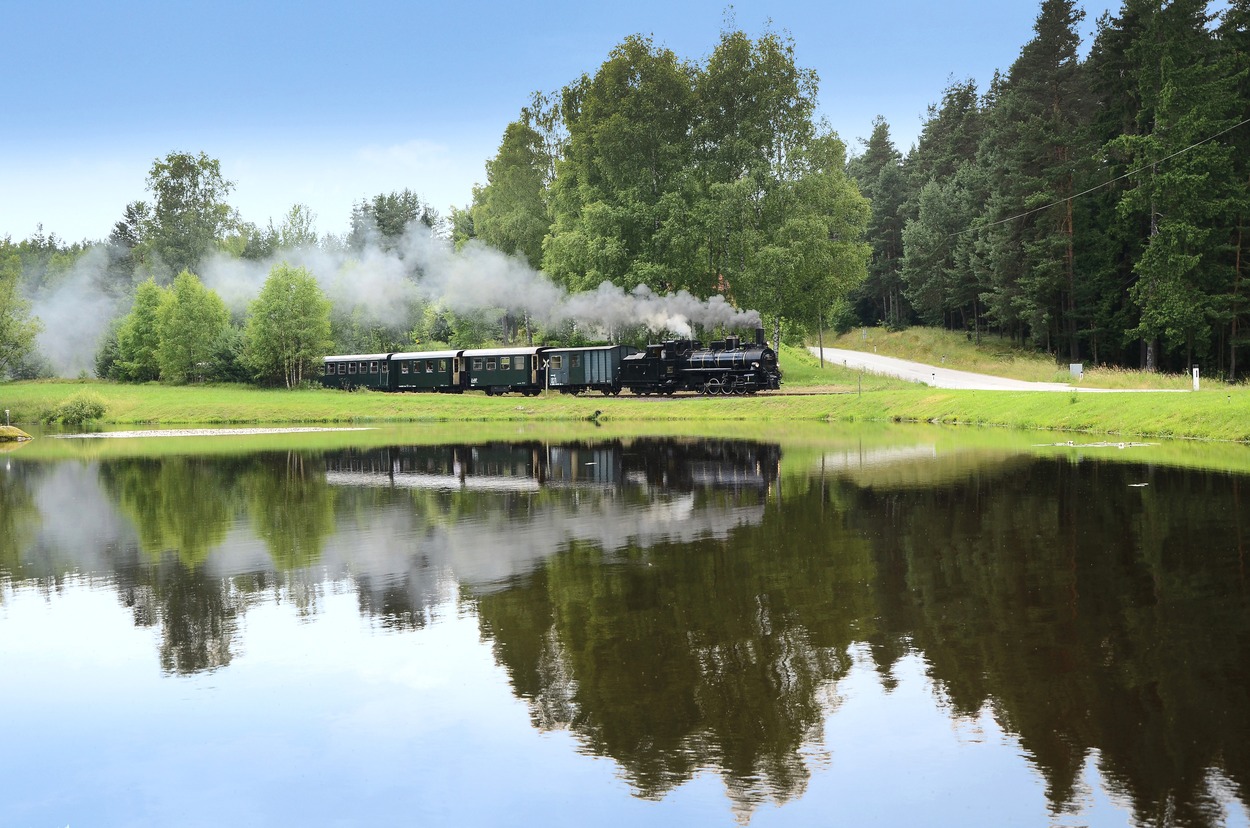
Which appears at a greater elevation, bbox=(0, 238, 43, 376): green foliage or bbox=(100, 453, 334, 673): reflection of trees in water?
bbox=(0, 238, 43, 376): green foliage

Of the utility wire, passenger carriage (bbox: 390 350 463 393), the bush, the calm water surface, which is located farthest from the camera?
passenger carriage (bbox: 390 350 463 393)

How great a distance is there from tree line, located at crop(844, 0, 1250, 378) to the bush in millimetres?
57514

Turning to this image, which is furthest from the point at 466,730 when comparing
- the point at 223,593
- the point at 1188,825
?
the point at 223,593

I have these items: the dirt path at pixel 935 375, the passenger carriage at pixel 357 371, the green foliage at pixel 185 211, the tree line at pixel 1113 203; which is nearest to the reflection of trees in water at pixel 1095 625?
the dirt path at pixel 935 375

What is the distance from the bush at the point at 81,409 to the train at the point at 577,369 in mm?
16183

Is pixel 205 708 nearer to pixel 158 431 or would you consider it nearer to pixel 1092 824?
pixel 1092 824

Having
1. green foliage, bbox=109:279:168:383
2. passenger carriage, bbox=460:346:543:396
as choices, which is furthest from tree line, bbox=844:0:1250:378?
green foliage, bbox=109:279:168:383

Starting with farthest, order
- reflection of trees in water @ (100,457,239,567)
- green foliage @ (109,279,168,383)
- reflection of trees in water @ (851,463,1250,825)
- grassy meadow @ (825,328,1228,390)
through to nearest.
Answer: green foliage @ (109,279,168,383) → grassy meadow @ (825,328,1228,390) → reflection of trees in water @ (100,457,239,567) → reflection of trees in water @ (851,463,1250,825)

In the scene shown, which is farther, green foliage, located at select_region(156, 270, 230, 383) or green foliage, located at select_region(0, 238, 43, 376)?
green foliage, located at select_region(156, 270, 230, 383)

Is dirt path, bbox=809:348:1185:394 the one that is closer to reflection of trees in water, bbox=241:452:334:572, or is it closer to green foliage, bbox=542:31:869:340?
green foliage, bbox=542:31:869:340

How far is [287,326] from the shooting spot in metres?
73.3

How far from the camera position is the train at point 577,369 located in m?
51.9

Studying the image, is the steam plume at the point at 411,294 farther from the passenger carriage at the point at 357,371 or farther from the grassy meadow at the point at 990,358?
the grassy meadow at the point at 990,358

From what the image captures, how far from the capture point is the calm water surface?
7000 millimetres
